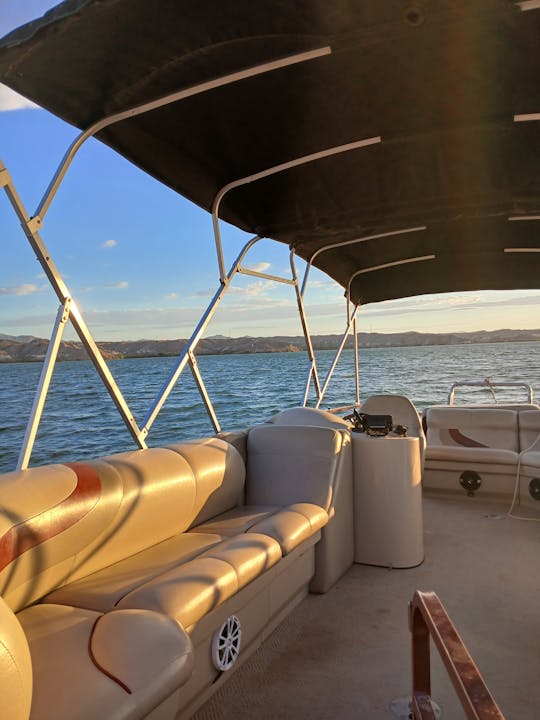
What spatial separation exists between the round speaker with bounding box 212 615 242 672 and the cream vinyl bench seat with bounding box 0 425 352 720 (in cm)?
2

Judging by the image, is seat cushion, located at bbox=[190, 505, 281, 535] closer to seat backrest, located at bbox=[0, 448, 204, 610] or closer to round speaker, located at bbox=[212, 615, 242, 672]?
seat backrest, located at bbox=[0, 448, 204, 610]

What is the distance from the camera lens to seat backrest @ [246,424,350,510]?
8.99 ft

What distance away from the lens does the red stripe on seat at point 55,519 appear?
1.54 m

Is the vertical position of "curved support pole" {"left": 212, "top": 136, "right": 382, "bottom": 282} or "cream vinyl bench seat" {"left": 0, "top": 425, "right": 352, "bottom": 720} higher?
"curved support pole" {"left": 212, "top": 136, "right": 382, "bottom": 282}

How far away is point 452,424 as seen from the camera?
15.8 feet

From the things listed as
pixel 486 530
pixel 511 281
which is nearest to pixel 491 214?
pixel 486 530

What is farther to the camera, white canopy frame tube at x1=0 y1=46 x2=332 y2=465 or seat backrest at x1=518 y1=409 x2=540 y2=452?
seat backrest at x1=518 y1=409 x2=540 y2=452

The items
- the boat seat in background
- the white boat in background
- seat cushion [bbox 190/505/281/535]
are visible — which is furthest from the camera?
the boat seat in background

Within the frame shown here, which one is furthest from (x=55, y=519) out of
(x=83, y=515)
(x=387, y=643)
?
(x=387, y=643)

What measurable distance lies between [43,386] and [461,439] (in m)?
3.67

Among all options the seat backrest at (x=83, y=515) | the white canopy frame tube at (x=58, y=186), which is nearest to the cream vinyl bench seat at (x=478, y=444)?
the seat backrest at (x=83, y=515)

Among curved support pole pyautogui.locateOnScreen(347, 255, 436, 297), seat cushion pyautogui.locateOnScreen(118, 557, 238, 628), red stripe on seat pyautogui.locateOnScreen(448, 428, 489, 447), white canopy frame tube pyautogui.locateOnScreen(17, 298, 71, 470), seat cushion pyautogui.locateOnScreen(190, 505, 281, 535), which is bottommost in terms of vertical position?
red stripe on seat pyautogui.locateOnScreen(448, 428, 489, 447)

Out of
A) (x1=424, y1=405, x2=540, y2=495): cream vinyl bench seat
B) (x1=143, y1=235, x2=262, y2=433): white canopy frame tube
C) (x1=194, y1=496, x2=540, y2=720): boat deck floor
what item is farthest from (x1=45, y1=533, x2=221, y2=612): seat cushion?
(x1=424, y1=405, x2=540, y2=495): cream vinyl bench seat

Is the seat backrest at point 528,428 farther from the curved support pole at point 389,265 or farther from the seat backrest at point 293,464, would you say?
the seat backrest at point 293,464
